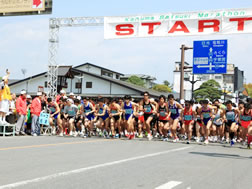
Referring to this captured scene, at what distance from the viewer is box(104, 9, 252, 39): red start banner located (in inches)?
828

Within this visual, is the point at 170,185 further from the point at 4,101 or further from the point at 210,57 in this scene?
the point at 210,57

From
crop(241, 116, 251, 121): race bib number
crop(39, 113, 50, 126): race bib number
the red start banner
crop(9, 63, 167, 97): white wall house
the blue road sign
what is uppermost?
the red start banner

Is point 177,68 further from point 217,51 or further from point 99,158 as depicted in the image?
point 99,158

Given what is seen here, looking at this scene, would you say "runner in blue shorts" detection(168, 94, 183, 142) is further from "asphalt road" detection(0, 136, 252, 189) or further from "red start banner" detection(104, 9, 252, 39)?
"red start banner" detection(104, 9, 252, 39)

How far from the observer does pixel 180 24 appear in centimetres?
2222

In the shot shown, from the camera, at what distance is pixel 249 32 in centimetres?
2069

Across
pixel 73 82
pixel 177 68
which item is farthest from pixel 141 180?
pixel 177 68

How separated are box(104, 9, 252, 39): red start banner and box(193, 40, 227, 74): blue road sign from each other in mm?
3671

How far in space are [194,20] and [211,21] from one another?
3.41 ft

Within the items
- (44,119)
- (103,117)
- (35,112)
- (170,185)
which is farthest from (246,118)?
(35,112)

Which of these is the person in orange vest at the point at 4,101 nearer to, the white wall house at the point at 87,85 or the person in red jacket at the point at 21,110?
the person in red jacket at the point at 21,110

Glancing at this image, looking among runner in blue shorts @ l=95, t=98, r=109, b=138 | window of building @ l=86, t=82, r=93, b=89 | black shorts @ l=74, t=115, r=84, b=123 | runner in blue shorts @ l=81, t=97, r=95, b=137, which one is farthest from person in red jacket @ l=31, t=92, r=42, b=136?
window of building @ l=86, t=82, r=93, b=89

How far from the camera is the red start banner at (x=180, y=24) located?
2103 cm

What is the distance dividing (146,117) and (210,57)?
37.4 feet
